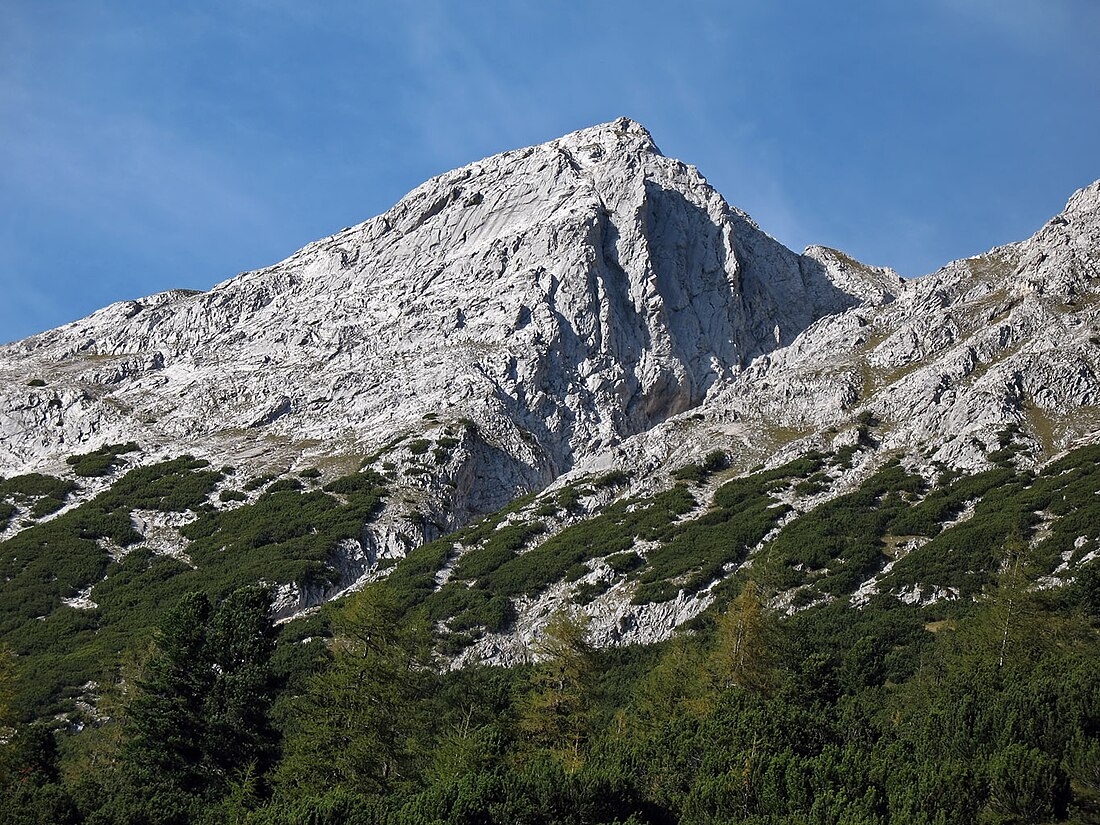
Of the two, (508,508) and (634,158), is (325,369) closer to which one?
(508,508)

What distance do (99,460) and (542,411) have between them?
45648 millimetres

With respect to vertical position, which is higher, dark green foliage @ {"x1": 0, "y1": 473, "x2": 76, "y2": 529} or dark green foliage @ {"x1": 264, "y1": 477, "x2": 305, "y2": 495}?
dark green foliage @ {"x1": 0, "y1": 473, "x2": 76, "y2": 529}

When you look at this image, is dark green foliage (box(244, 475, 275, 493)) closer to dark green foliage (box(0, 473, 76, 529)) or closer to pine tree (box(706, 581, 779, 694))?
dark green foliage (box(0, 473, 76, 529))

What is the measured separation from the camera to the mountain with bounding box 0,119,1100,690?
7556 centimetres

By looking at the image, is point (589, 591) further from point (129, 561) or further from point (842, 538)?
point (129, 561)

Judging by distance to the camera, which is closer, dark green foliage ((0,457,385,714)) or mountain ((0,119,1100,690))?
dark green foliage ((0,457,385,714))

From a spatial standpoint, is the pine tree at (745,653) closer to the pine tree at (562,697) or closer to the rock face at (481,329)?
the pine tree at (562,697)

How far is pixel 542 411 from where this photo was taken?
110250 mm

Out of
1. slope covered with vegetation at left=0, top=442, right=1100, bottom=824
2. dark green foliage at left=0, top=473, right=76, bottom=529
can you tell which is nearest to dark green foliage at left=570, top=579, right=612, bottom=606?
slope covered with vegetation at left=0, top=442, right=1100, bottom=824

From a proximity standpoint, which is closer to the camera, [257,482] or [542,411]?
[257,482]

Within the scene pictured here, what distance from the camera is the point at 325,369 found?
378 ft

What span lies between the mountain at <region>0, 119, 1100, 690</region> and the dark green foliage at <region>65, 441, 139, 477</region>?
1.24ft

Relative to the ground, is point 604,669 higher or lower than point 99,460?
lower

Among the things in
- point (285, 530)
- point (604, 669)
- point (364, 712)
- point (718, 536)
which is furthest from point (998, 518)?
point (285, 530)
